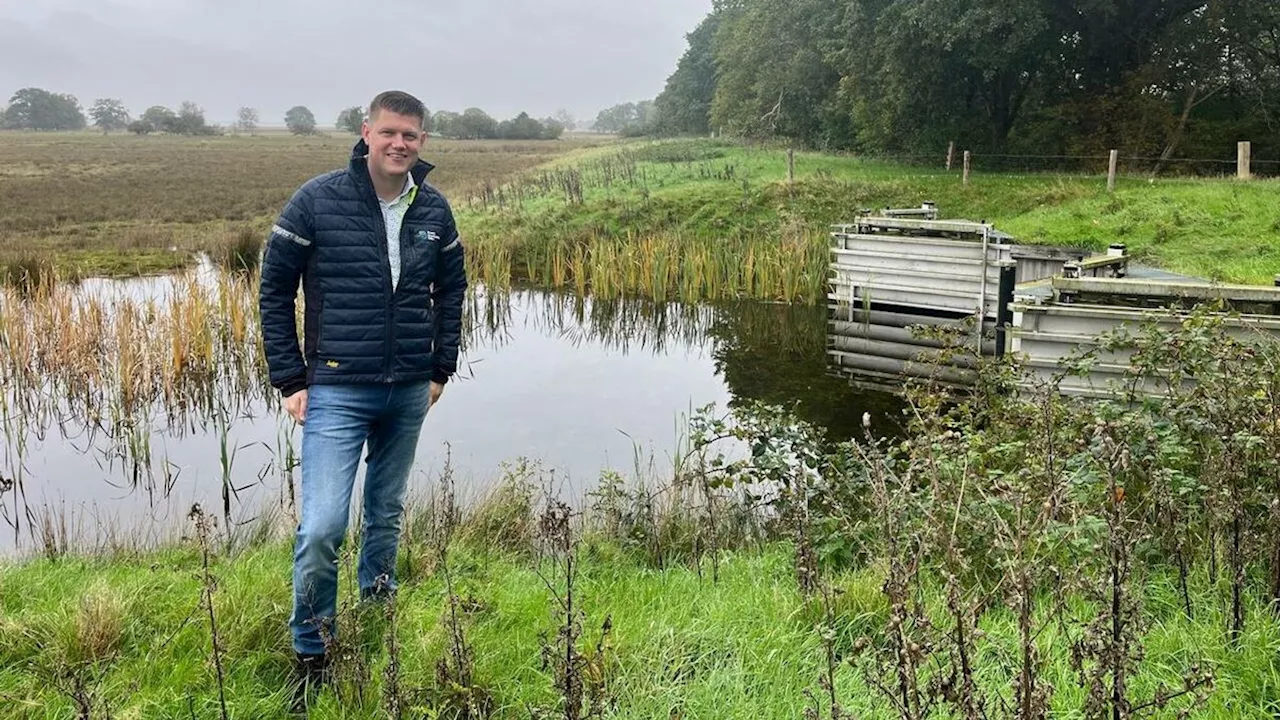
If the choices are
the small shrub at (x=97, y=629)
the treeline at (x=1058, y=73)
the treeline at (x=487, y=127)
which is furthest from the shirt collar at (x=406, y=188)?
the treeline at (x=487, y=127)

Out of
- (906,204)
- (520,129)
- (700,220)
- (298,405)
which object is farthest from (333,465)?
(520,129)

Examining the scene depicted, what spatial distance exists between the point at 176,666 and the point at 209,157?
190 feet

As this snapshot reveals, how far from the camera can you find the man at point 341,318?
10.3ft

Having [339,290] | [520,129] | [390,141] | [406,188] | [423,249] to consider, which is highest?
[520,129]

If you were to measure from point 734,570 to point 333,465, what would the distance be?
2.12 meters

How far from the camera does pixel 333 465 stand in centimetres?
314

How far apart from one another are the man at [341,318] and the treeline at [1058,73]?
21.8 m

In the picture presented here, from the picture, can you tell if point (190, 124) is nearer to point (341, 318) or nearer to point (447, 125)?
point (447, 125)

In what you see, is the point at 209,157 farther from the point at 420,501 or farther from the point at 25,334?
the point at 420,501

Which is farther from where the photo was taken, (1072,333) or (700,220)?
(700,220)

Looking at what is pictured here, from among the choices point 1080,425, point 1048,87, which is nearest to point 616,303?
point 1080,425

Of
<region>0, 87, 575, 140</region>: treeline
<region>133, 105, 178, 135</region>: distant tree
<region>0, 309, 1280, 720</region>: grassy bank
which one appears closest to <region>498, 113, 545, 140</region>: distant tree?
<region>0, 87, 575, 140</region>: treeline

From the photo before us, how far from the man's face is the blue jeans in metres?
0.79

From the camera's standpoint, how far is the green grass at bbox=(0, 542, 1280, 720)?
2832mm
